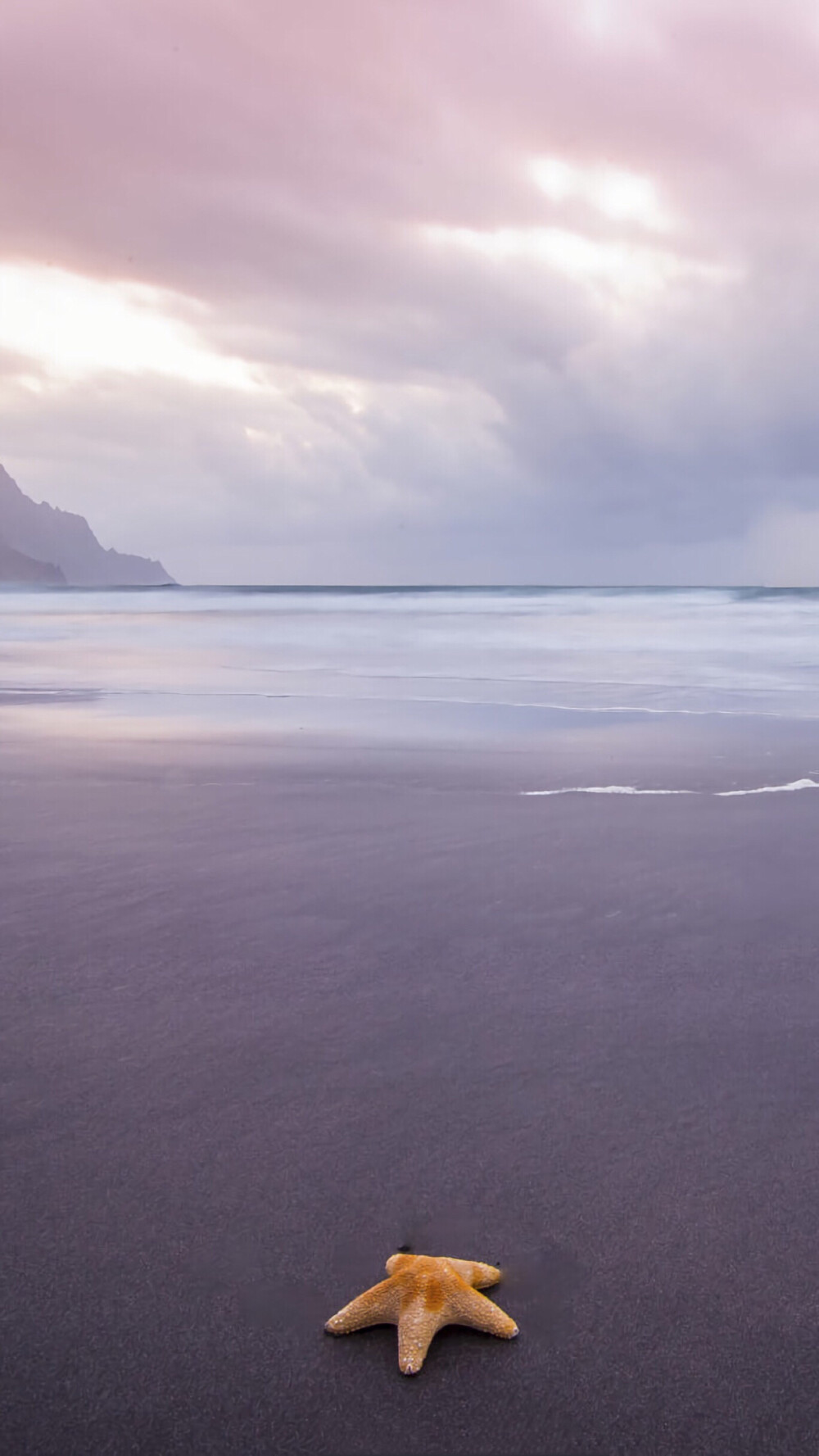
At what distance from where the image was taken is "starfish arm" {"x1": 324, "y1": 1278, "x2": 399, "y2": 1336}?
1.98m

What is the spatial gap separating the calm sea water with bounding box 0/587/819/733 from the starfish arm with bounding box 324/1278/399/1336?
830cm

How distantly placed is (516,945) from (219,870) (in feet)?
5.48

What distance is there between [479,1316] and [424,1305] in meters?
0.11

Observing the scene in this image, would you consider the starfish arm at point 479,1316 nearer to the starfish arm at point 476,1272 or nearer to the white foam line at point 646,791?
the starfish arm at point 476,1272

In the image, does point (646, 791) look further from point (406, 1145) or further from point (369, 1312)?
point (369, 1312)

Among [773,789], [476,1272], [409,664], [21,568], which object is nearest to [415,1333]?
[476,1272]

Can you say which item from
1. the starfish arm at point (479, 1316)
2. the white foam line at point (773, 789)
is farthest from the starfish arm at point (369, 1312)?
the white foam line at point (773, 789)

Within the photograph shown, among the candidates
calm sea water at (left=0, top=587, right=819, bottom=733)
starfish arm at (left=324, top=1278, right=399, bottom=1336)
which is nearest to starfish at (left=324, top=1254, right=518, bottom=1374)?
starfish arm at (left=324, top=1278, right=399, bottom=1336)

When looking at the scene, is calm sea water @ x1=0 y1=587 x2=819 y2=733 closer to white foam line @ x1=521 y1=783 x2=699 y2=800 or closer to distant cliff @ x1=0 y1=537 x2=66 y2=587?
white foam line @ x1=521 y1=783 x2=699 y2=800

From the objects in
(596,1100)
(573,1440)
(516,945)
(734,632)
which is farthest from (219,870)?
(734,632)

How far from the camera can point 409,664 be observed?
63.3 ft

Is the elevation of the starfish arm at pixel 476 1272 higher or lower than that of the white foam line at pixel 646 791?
lower

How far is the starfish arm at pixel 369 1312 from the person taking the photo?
1978 mm

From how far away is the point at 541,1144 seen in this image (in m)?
2.70
